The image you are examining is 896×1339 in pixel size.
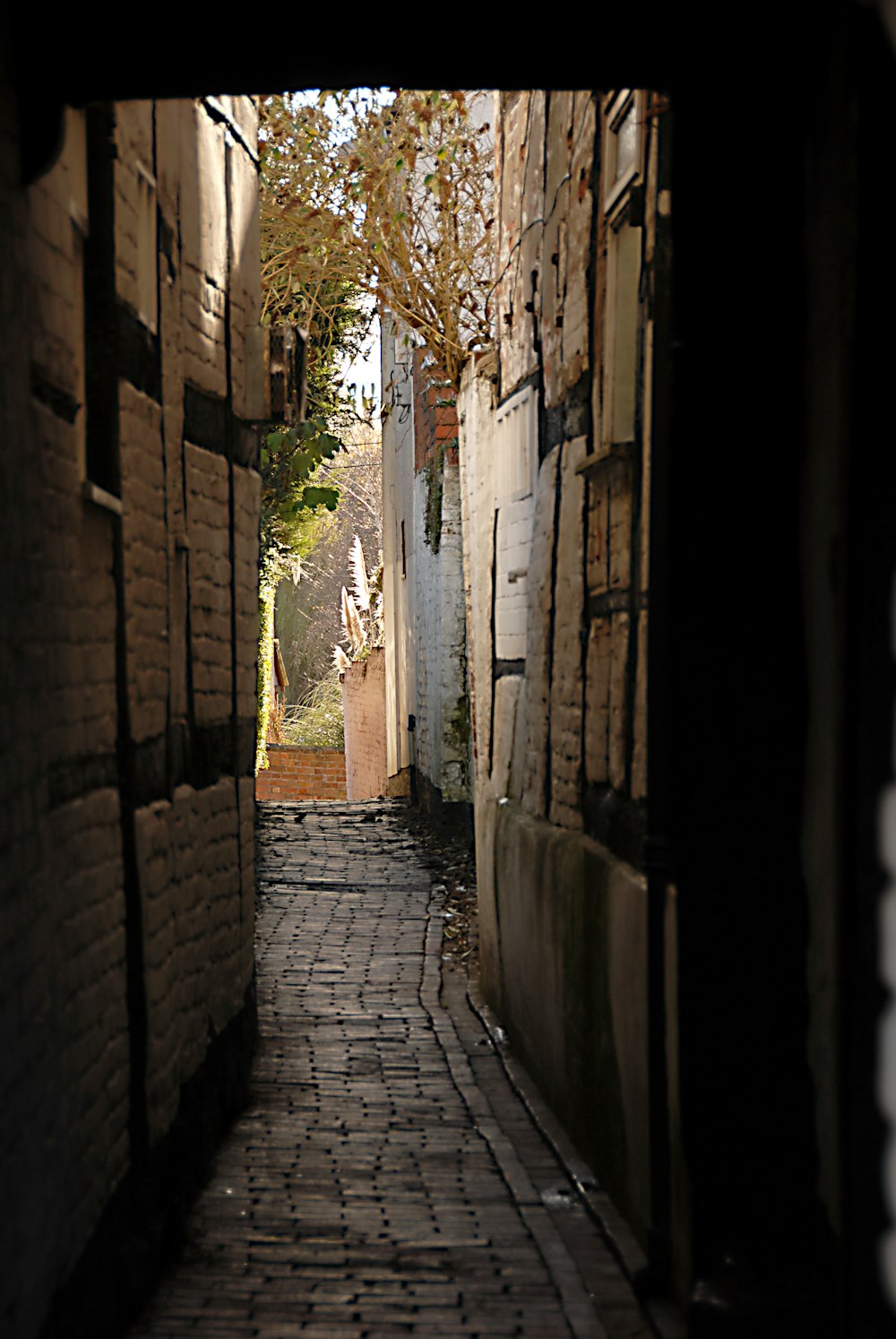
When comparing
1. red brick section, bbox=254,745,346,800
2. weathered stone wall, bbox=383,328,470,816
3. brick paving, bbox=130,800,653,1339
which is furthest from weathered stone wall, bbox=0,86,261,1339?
red brick section, bbox=254,745,346,800

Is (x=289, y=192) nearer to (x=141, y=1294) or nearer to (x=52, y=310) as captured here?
(x=52, y=310)

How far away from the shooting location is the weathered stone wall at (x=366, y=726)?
57.3 feet

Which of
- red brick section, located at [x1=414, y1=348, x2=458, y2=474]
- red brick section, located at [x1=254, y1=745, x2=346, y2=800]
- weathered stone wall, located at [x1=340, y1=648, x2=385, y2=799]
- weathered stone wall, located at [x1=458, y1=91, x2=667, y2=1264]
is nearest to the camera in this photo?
weathered stone wall, located at [x1=458, y1=91, x2=667, y2=1264]

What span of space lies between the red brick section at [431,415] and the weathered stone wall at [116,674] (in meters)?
5.17

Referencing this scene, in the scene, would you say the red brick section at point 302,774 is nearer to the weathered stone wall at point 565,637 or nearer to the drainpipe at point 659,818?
the weathered stone wall at point 565,637

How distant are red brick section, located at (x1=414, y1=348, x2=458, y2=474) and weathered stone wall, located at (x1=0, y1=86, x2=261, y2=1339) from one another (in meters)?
5.17

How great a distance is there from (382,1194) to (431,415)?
27.8 ft

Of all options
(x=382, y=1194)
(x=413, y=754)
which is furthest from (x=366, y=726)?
(x=382, y=1194)

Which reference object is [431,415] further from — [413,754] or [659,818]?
[659,818]

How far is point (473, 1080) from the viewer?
242 inches

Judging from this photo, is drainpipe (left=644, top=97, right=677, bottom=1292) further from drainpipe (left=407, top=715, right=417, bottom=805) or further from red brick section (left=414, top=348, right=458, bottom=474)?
drainpipe (left=407, top=715, right=417, bottom=805)

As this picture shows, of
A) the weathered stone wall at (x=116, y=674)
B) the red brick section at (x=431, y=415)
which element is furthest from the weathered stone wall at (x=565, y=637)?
the red brick section at (x=431, y=415)

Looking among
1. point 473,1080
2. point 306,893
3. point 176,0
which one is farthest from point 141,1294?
point 306,893

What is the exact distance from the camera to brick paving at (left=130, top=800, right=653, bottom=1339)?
12.6ft
